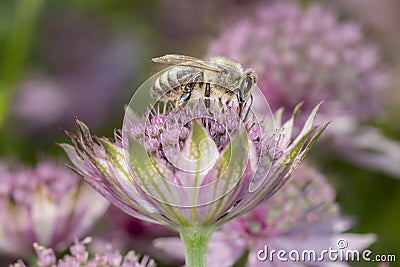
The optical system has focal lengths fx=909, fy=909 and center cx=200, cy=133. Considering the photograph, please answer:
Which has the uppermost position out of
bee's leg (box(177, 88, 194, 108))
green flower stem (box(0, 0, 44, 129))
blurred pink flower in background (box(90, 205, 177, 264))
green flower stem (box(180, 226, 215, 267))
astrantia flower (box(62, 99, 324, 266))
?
green flower stem (box(0, 0, 44, 129))

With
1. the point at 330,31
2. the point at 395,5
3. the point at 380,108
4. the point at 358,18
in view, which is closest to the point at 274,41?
the point at 330,31

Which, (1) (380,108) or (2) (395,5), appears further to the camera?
(2) (395,5)

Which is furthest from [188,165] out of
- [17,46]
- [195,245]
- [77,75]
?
[77,75]

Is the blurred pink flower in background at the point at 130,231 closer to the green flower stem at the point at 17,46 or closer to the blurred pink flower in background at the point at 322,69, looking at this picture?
the blurred pink flower in background at the point at 322,69

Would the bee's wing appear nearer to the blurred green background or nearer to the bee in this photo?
the bee

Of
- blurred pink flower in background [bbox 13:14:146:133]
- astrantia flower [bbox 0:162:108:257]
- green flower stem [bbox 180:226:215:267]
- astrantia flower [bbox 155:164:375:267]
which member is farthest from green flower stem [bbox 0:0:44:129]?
green flower stem [bbox 180:226:215:267]

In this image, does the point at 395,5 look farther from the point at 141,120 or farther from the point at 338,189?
the point at 141,120
